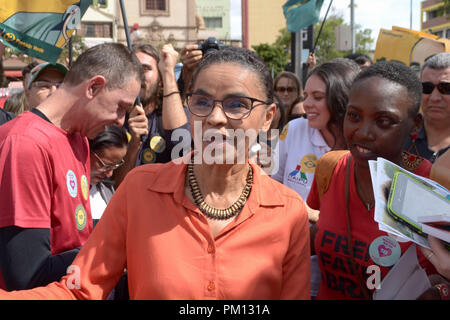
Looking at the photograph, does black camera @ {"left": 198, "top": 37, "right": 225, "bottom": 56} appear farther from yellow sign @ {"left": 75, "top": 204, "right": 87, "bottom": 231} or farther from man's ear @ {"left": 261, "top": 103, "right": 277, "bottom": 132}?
yellow sign @ {"left": 75, "top": 204, "right": 87, "bottom": 231}

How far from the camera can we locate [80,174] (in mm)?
2480

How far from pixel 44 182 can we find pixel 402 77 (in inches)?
69.7

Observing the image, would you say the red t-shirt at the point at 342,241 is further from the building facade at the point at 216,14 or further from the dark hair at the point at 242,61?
the building facade at the point at 216,14

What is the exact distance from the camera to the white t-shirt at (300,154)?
11.2ft

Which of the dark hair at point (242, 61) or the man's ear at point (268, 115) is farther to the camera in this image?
the man's ear at point (268, 115)

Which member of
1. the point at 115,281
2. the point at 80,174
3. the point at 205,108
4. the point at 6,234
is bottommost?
the point at 115,281

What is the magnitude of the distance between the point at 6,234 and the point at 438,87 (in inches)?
128

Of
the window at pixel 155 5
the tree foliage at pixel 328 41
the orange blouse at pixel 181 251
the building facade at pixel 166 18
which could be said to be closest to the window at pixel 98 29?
the building facade at pixel 166 18

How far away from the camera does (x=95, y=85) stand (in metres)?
2.60

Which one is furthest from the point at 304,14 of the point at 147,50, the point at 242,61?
the point at 242,61

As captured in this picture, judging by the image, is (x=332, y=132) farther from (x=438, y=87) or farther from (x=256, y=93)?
(x=256, y=93)

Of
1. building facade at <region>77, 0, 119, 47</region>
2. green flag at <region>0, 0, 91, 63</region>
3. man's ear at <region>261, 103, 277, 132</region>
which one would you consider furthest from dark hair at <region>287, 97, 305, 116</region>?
building facade at <region>77, 0, 119, 47</region>

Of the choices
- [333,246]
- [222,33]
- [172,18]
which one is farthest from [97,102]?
[222,33]

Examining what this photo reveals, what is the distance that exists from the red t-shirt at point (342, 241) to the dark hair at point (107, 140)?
180cm
